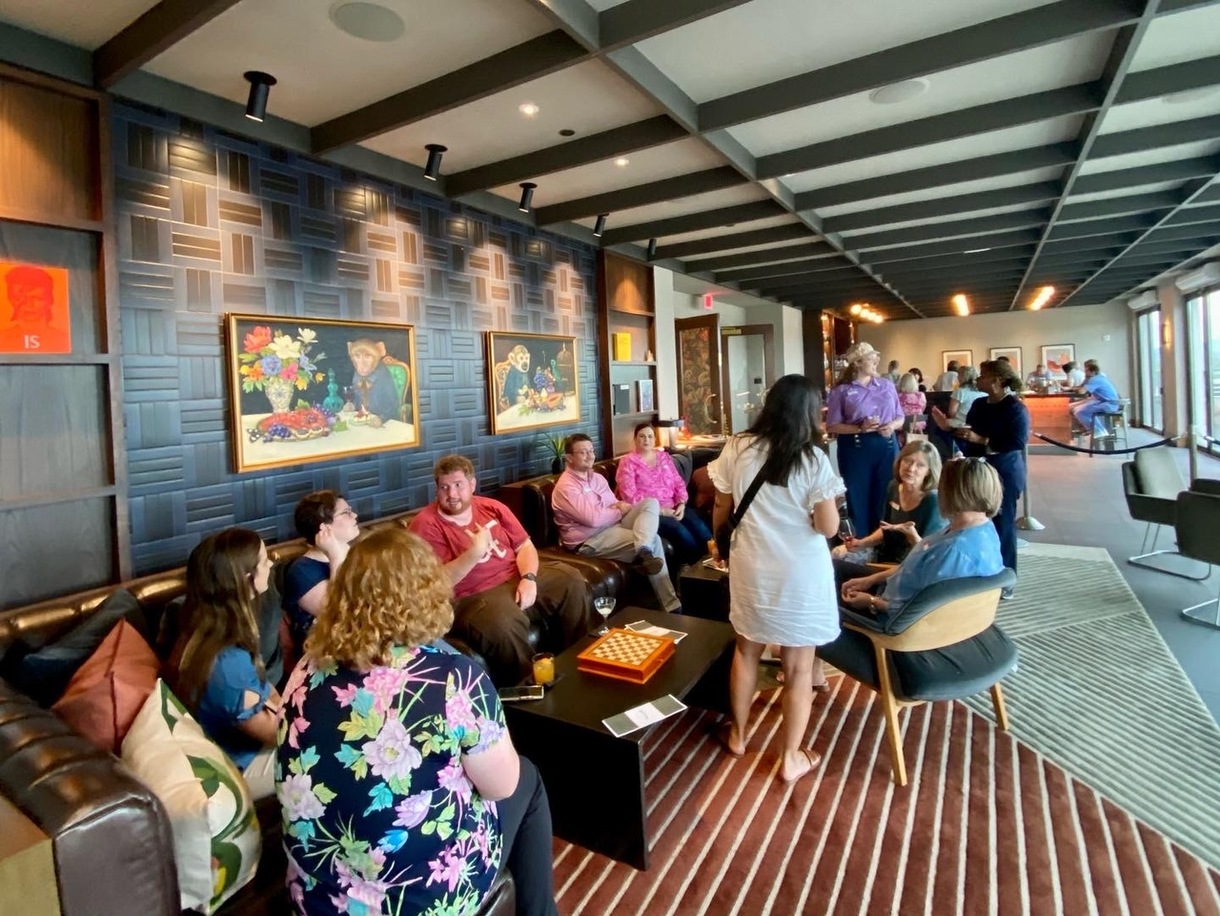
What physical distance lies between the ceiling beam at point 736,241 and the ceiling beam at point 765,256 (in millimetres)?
449

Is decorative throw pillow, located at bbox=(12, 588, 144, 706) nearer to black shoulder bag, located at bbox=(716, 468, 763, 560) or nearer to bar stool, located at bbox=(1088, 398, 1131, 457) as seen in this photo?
black shoulder bag, located at bbox=(716, 468, 763, 560)

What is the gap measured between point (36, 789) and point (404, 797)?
642 millimetres

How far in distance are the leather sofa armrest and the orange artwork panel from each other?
1.78m

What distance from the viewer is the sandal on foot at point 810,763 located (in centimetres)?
236

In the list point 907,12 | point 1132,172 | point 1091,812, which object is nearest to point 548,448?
point 907,12

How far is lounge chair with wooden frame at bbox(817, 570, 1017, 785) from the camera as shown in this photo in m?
2.21

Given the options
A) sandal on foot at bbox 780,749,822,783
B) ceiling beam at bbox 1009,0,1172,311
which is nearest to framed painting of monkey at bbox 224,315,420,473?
sandal on foot at bbox 780,749,822,783

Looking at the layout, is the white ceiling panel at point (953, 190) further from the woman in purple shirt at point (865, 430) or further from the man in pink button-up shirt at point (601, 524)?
the man in pink button-up shirt at point (601, 524)

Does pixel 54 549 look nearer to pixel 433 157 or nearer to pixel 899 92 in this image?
pixel 433 157

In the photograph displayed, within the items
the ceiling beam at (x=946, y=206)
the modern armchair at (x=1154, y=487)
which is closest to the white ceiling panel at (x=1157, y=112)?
the ceiling beam at (x=946, y=206)

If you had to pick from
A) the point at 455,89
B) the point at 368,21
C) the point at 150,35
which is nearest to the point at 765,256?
the point at 455,89

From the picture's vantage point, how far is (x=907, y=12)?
8.14 ft

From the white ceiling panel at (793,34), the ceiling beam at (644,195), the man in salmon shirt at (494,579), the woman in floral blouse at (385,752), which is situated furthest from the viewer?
the ceiling beam at (644,195)

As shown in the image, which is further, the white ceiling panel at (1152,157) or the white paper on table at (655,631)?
the white ceiling panel at (1152,157)
